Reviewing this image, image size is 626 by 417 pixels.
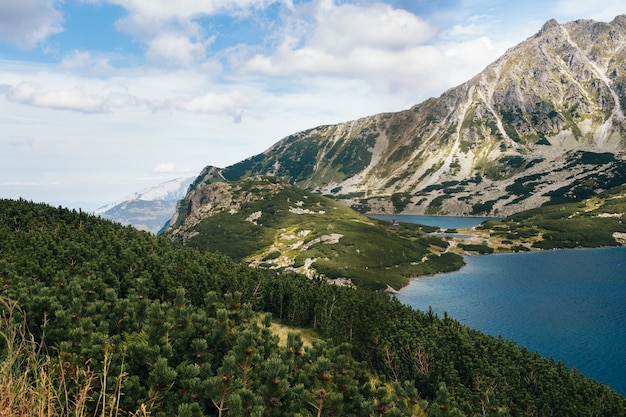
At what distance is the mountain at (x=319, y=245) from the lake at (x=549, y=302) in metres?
9.86

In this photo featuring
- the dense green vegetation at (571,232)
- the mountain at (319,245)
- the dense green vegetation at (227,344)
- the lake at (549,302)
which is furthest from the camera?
the dense green vegetation at (571,232)

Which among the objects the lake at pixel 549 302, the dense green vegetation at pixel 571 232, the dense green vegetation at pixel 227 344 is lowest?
the lake at pixel 549 302

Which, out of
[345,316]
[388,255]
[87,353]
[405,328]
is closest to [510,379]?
[405,328]

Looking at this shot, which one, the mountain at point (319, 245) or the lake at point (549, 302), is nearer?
the lake at point (549, 302)

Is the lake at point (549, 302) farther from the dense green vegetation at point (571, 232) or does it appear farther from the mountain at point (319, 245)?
the dense green vegetation at point (571, 232)

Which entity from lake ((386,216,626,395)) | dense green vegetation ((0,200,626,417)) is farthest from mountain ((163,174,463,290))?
dense green vegetation ((0,200,626,417))

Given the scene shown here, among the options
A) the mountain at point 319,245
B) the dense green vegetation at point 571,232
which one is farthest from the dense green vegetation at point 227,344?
the dense green vegetation at point 571,232

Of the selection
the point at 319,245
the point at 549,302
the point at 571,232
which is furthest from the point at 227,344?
the point at 571,232

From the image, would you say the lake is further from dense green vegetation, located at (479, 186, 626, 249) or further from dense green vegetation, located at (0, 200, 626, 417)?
dense green vegetation, located at (0, 200, 626, 417)

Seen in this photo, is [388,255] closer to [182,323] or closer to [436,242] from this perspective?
[436,242]

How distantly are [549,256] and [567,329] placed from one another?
83.8 m

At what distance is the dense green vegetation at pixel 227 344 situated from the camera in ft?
46.0

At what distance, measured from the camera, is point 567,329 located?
76.6 metres

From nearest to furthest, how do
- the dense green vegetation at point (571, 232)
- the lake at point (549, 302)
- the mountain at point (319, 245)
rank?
the lake at point (549, 302) < the mountain at point (319, 245) < the dense green vegetation at point (571, 232)
